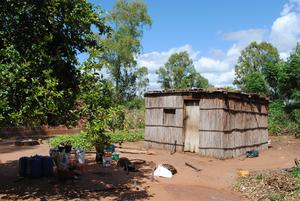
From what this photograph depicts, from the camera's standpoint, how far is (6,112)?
889 centimetres

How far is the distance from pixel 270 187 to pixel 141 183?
4.02 meters

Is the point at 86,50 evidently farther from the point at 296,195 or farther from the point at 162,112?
the point at 162,112

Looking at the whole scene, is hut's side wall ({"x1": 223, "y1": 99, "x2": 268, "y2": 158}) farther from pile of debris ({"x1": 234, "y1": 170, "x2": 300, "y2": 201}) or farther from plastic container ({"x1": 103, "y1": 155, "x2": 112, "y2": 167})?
plastic container ({"x1": 103, "y1": 155, "x2": 112, "y2": 167})

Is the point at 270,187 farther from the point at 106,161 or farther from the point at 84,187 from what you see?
the point at 106,161

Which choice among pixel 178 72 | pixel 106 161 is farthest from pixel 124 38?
pixel 106 161

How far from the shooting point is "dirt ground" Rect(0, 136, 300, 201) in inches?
440

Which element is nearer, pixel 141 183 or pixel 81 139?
pixel 141 183

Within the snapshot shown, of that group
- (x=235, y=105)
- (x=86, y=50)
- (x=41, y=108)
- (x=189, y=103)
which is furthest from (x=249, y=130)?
(x=41, y=108)

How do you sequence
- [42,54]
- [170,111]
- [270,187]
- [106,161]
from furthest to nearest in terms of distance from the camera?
1. [170,111]
2. [106,161]
3. [270,187]
4. [42,54]

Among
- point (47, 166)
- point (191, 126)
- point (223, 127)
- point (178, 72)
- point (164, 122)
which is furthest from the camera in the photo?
point (178, 72)

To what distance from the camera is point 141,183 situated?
498 inches

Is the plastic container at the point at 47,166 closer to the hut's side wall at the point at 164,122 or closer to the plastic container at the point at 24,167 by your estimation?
the plastic container at the point at 24,167

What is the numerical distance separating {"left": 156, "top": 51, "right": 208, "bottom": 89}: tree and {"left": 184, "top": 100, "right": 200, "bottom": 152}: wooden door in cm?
3710

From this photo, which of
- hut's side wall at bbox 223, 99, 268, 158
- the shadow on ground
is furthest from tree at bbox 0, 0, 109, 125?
hut's side wall at bbox 223, 99, 268, 158
